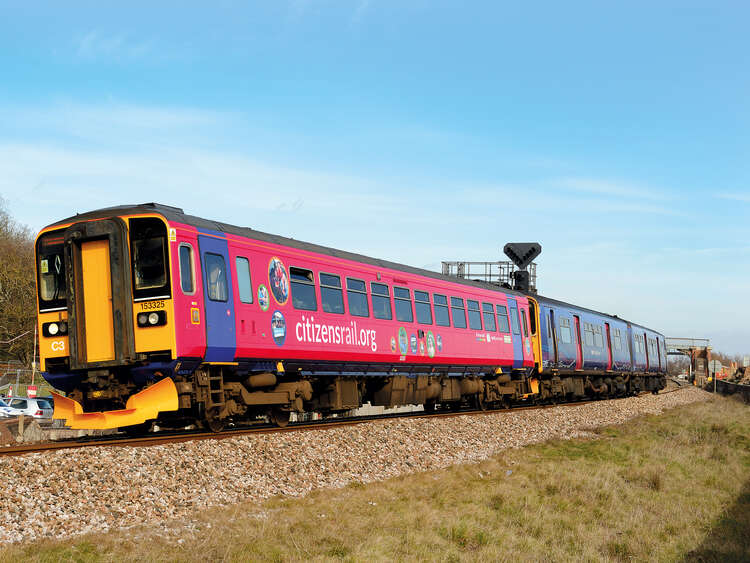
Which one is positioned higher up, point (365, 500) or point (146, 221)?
point (146, 221)

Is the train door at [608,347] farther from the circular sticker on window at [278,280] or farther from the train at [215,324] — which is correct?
the circular sticker on window at [278,280]

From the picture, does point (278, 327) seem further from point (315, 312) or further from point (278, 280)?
point (315, 312)

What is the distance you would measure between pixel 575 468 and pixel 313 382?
5.32 m

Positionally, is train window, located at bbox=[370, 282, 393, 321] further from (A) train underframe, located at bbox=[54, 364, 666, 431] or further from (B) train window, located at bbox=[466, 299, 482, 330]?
(B) train window, located at bbox=[466, 299, 482, 330]

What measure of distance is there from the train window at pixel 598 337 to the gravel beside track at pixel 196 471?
17.7m

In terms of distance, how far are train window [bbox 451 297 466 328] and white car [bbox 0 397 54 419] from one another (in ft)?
55.0

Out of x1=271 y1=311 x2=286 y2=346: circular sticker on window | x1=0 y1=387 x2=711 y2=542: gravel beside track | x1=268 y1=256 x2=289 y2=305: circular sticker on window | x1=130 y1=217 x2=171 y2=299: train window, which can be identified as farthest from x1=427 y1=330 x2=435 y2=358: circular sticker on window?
x1=130 y1=217 x2=171 y2=299: train window

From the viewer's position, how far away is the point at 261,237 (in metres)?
14.2

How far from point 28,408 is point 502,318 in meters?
17.9

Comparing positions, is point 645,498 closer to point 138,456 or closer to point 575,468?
point 575,468

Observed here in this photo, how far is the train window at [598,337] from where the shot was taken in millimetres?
33062

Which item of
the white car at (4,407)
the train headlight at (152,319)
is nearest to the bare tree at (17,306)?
the white car at (4,407)

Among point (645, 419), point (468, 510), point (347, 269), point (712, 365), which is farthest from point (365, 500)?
point (712, 365)

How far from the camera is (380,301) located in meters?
17.5
